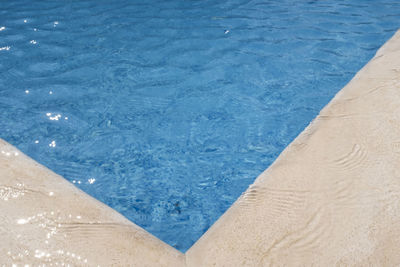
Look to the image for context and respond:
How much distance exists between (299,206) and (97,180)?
154cm

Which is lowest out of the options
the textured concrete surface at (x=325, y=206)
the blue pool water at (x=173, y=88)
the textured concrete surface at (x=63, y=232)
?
the blue pool water at (x=173, y=88)

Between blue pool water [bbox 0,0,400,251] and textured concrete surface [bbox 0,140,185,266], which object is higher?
textured concrete surface [bbox 0,140,185,266]

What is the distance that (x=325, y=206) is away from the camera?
1.75 m

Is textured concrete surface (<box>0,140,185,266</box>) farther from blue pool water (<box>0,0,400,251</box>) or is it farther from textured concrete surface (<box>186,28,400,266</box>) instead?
blue pool water (<box>0,0,400,251</box>)

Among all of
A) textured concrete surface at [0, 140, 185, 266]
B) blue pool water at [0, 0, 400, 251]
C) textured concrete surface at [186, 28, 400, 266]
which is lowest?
blue pool water at [0, 0, 400, 251]

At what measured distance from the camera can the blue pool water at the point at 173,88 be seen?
108 inches

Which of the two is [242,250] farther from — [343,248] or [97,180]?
[97,180]

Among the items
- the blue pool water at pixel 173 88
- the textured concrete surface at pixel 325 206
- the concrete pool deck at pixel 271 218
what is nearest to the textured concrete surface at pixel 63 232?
the concrete pool deck at pixel 271 218

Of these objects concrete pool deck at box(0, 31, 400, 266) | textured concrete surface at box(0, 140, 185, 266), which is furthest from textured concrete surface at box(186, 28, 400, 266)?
textured concrete surface at box(0, 140, 185, 266)

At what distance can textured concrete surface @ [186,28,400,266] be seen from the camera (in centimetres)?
155

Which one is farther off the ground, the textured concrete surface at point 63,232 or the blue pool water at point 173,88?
the textured concrete surface at point 63,232

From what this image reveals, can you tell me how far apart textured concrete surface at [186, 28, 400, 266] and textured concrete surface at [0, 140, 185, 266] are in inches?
8.8

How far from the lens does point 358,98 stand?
255 cm

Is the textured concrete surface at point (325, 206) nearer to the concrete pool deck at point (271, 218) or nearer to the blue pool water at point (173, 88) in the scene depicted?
the concrete pool deck at point (271, 218)
